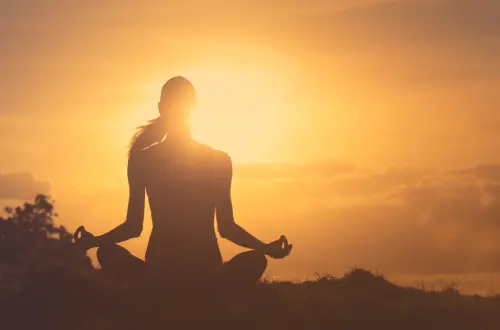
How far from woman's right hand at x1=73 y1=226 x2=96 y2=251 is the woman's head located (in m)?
2.25

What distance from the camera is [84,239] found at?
14.6 metres

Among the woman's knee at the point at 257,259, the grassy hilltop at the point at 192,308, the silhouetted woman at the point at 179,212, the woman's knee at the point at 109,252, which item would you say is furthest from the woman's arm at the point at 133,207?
the woman's knee at the point at 257,259

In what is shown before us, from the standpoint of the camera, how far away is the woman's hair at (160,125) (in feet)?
48.9

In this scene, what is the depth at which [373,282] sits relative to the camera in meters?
20.0

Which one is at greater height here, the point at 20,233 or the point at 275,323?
the point at 20,233

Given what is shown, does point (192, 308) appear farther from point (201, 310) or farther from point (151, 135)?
point (151, 135)

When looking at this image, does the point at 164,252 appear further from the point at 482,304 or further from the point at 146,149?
the point at 482,304

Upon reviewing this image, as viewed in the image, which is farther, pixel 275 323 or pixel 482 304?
pixel 482 304

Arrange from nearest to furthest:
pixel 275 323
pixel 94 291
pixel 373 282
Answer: pixel 275 323 → pixel 94 291 → pixel 373 282

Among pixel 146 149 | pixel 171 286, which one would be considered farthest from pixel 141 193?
pixel 171 286

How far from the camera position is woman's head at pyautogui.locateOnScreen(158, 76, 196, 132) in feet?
48.9

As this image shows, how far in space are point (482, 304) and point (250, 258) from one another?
5.17 meters

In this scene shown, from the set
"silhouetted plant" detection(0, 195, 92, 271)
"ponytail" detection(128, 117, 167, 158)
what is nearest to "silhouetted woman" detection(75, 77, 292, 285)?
"ponytail" detection(128, 117, 167, 158)

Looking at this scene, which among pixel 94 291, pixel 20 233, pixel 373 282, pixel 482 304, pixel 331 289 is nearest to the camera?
pixel 94 291
